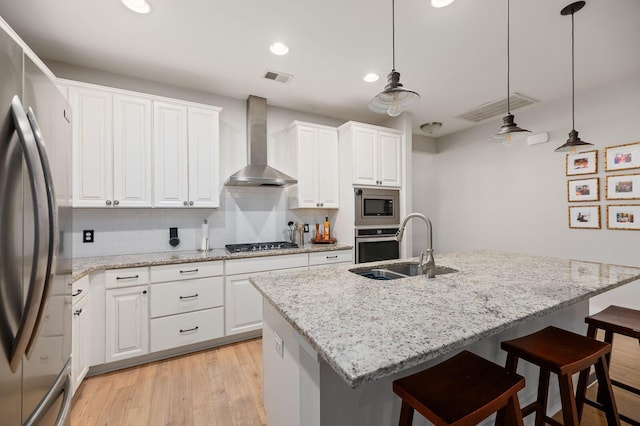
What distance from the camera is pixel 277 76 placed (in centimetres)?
281

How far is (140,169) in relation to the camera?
8.44 feet

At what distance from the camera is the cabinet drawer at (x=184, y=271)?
2.37 m

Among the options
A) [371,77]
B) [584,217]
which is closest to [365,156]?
[371,77]

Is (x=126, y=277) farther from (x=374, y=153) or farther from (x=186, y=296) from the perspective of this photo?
(x=374, y=153)

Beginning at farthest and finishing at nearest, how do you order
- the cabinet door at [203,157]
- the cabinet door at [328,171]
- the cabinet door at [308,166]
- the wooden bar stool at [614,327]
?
the cabinet door at [328,171] < the cabinet door at [308,166] < the cabinet door at [203,157] < the wooden bar stool at [614,327]

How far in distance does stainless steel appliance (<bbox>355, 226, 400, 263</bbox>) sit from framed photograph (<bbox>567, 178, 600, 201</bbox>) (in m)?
2.11

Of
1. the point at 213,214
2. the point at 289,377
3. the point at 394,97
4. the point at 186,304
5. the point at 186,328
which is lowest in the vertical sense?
the point at 186,328

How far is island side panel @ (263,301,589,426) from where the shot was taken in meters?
1.02

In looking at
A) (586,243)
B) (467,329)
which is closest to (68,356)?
(467,329)

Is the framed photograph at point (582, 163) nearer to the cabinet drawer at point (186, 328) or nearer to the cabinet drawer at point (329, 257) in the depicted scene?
the cabinet drawer at point (329, 257)

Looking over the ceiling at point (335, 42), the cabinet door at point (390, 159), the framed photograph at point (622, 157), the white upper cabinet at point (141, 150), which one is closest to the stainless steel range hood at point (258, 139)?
the ceiling at point (335, 42)

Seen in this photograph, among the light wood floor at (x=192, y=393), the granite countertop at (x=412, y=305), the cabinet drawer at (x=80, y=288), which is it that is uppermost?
the granite countertop at (x=412, y=305)

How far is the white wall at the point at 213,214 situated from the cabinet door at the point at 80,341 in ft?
2.66

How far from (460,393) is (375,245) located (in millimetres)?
2547
